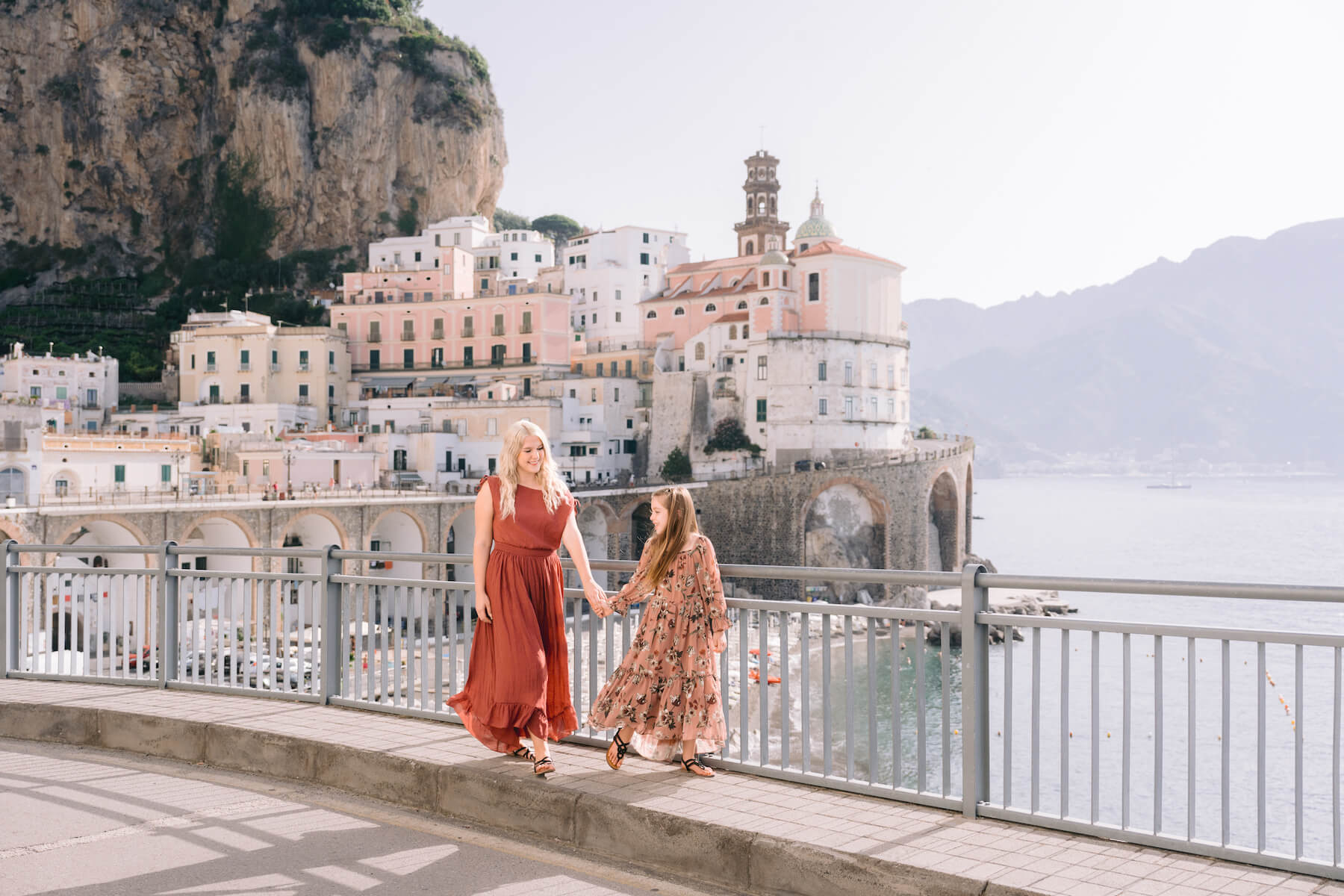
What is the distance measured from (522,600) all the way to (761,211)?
264ft

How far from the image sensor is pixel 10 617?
8.87m

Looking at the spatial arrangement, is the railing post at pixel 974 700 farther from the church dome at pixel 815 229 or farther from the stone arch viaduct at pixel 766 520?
the church dome at pixel 815 229

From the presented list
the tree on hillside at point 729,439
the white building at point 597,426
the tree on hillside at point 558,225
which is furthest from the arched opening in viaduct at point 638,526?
the tree on hillside at point 558,225

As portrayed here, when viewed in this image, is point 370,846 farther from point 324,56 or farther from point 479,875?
point 324,56

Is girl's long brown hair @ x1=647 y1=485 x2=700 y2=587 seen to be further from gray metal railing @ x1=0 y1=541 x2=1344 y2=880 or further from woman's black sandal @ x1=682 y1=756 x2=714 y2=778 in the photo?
woman's black sandal @ x1=682 y1=756 x2=714 y2=778

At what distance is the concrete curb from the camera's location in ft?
15.1

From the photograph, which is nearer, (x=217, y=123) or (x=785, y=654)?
(x=785, y=654)

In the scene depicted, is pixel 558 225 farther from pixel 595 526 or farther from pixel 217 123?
pixel 595 526

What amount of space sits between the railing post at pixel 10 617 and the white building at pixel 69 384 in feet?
177

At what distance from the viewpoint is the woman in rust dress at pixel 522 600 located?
6004mm

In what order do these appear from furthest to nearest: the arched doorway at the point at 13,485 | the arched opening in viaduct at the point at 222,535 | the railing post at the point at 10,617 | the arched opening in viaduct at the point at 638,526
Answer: the arched opening in viaduct at the point at 638,526 → the arched opening in viaduct at the point at 222,535 → the arched doorway at the point at 13,485 → the railing post at the point at 10,617

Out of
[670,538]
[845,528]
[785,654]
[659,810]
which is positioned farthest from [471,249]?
[659,810]

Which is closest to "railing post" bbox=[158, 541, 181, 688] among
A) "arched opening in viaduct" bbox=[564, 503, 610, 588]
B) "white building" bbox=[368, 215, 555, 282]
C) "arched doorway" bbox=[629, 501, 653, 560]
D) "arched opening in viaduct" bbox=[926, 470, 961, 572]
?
"arched opening in viaduct" bbox=[564, 503, 610, 588]

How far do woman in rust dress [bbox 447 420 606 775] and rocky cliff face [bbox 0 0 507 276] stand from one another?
82.9m
